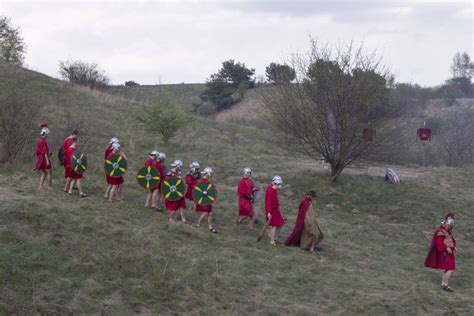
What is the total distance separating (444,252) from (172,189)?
19.7 feet

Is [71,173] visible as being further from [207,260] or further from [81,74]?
[81,74]

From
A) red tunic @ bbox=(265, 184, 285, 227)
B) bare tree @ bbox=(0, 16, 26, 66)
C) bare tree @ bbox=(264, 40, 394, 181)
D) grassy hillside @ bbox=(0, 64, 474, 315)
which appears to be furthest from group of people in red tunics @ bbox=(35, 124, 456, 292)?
bare tree @ bbox=(0, 16, 26, 66)

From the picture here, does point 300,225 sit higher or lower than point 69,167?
lower

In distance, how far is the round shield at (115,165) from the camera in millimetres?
Result: 14127

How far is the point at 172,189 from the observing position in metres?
13.8

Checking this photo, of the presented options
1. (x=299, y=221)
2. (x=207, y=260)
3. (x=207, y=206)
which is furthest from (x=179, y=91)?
(x=207, y=260)

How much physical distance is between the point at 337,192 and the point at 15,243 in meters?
13.4

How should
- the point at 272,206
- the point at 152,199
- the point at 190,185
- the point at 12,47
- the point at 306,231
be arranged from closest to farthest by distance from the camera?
the point at 272,206 < the point at 306,231 < the point at 152,199 < the point at 190,185 < the point at 12,47

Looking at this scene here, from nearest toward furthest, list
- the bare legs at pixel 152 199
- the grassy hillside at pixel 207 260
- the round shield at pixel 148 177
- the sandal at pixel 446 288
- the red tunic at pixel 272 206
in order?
the grassy hillside at pixel 207 260, the sandal at pixel 446 288, the red tunic at pixel 272 206, the round shield at pixel 148 177, the bare legs at pixel 152 199

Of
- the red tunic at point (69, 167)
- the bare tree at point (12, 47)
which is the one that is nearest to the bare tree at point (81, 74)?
the bare tree at point (12, 47)

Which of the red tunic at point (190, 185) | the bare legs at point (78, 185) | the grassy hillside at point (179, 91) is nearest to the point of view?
the bare legs at point (78, 185)

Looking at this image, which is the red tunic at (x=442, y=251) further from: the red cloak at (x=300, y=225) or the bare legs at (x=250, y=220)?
the bare legs at (x=250, y=220)

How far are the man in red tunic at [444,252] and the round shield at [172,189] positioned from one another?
5.60 m

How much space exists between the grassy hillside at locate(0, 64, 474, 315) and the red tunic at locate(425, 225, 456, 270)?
0.50 metres
